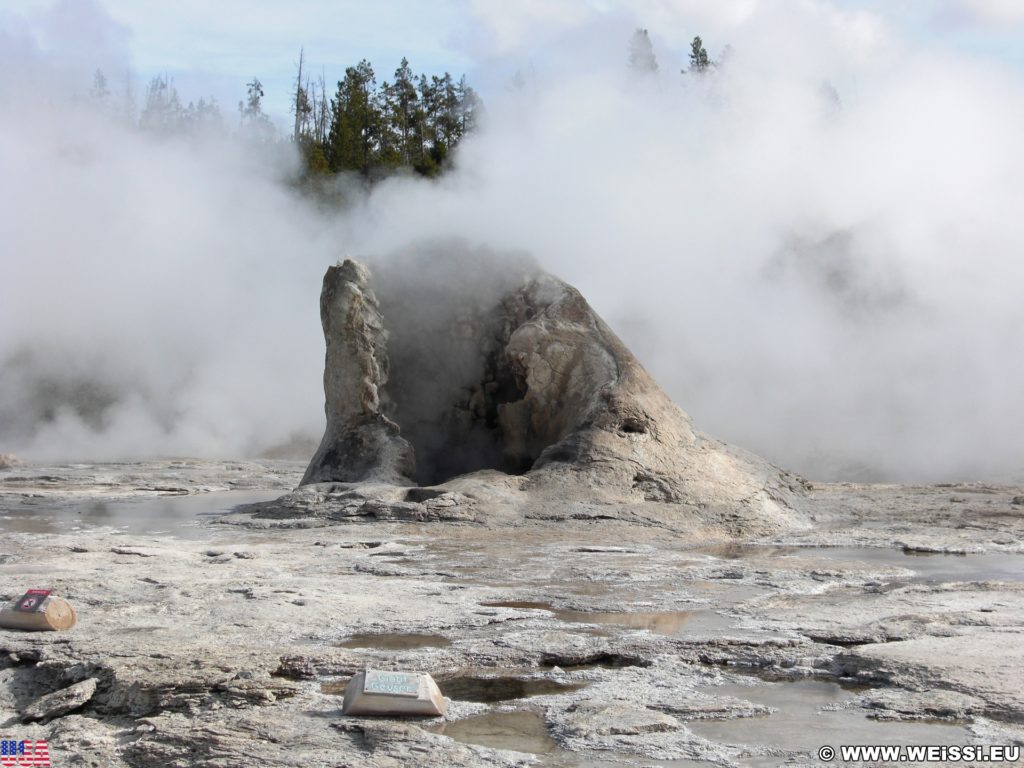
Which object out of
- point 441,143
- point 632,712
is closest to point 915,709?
point 632,712

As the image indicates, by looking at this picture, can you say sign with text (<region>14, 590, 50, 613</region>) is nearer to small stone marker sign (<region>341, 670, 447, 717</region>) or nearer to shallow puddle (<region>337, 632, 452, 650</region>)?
shallow puddle (<region>337, 632, 452, 650</region>)

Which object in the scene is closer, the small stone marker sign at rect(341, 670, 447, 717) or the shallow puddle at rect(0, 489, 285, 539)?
the small stone marker sign at rect(341, 670, 447, 717)

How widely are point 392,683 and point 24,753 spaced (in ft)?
3.75

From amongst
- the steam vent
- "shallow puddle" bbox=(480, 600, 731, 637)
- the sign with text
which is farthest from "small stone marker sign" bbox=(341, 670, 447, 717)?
the steam vent

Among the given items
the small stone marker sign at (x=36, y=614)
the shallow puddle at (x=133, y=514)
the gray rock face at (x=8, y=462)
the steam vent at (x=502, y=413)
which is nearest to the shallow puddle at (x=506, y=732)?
the small stone marker sign at (x=36, y=614)

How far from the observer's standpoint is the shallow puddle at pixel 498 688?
4582 mm

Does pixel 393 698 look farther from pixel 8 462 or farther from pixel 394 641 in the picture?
pixel 8 462

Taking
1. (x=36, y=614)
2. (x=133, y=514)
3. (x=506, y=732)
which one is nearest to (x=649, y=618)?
(x=506, y=732)

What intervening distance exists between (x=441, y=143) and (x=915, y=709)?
111 feet

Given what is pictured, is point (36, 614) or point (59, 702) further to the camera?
point (36, 614)

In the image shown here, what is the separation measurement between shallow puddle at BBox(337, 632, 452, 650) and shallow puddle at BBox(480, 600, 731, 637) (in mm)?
733

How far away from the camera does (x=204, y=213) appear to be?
92.9ft

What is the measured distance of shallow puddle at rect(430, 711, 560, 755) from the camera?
402 centimetres

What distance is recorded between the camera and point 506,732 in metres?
4.16
